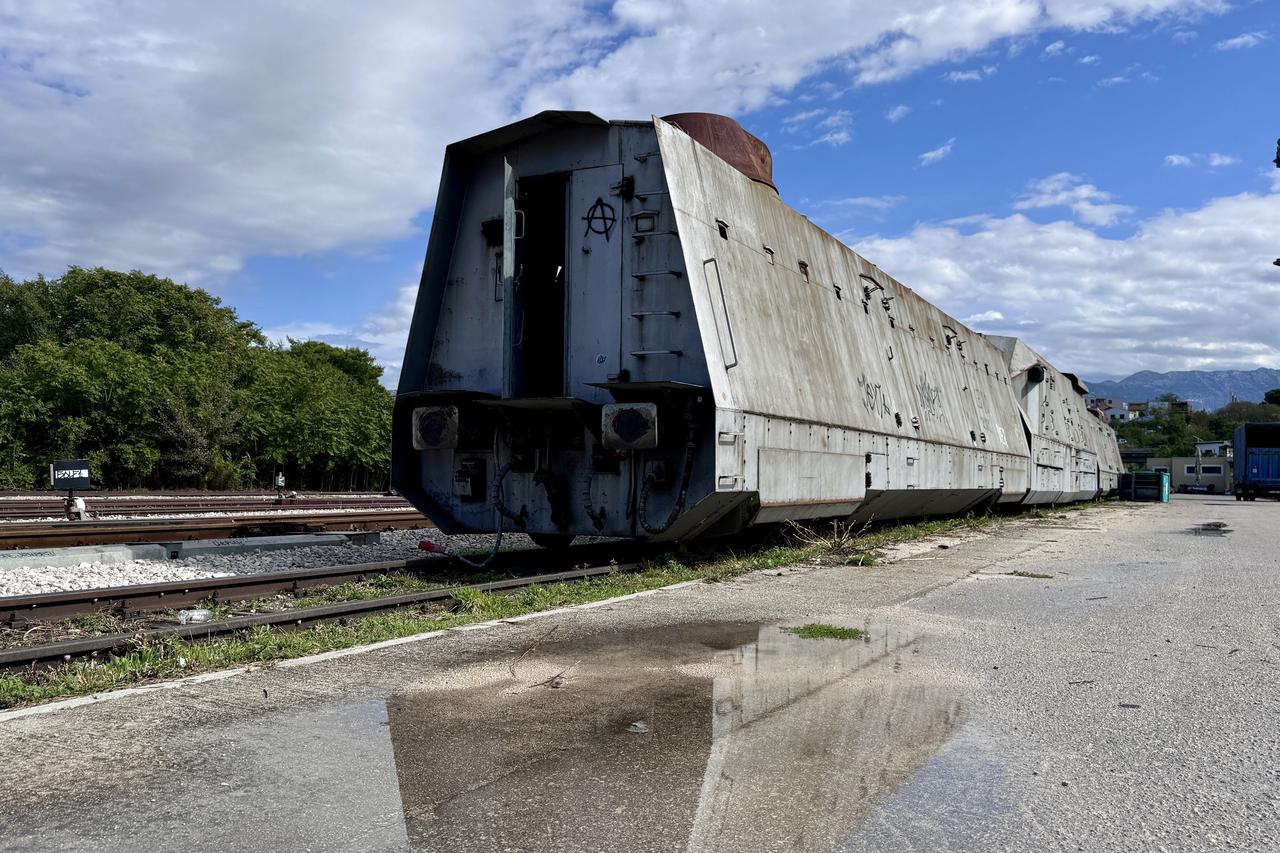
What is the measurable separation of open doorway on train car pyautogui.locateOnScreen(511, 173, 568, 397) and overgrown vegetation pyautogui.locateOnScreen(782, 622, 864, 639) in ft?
12.6

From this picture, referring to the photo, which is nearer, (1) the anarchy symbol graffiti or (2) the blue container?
(1) the anarchy symbol graffiti

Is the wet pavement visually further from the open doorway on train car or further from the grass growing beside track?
the open doorway on train car

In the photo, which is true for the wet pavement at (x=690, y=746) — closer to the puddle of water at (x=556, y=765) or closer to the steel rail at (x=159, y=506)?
the puddle of water at (x=556, y=765)

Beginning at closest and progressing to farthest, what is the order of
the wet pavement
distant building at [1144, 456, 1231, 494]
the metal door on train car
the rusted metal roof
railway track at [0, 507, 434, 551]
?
1. the wet pavement
2. the metal door on train car
3. railway track at [0, 507, 434, 551]
4. the rusted metal roof
5. distant building at [1144, 456, 1231, 494]

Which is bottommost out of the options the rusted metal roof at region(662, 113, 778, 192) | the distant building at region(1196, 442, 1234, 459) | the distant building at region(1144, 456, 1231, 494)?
the distant building at region(1144, 456, 1231, 494)

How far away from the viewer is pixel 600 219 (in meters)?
8.68

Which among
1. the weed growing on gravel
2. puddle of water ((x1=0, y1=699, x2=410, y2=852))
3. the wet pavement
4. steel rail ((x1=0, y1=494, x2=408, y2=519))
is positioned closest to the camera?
puddle of water ((x1=0, y1=699, x2=410, y2=852))

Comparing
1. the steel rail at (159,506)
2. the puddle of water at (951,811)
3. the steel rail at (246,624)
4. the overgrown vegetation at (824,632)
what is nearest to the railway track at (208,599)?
the steel rail at (246,624)

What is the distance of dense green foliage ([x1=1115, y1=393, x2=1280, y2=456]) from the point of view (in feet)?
359

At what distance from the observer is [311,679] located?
4477 millimetres

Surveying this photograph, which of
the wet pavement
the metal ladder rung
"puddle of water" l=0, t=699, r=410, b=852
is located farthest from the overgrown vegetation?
the metal ladder rung

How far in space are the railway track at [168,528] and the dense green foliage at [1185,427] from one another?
10302cm

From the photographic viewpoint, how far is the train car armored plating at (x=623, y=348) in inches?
316

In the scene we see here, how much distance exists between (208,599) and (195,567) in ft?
6.49
